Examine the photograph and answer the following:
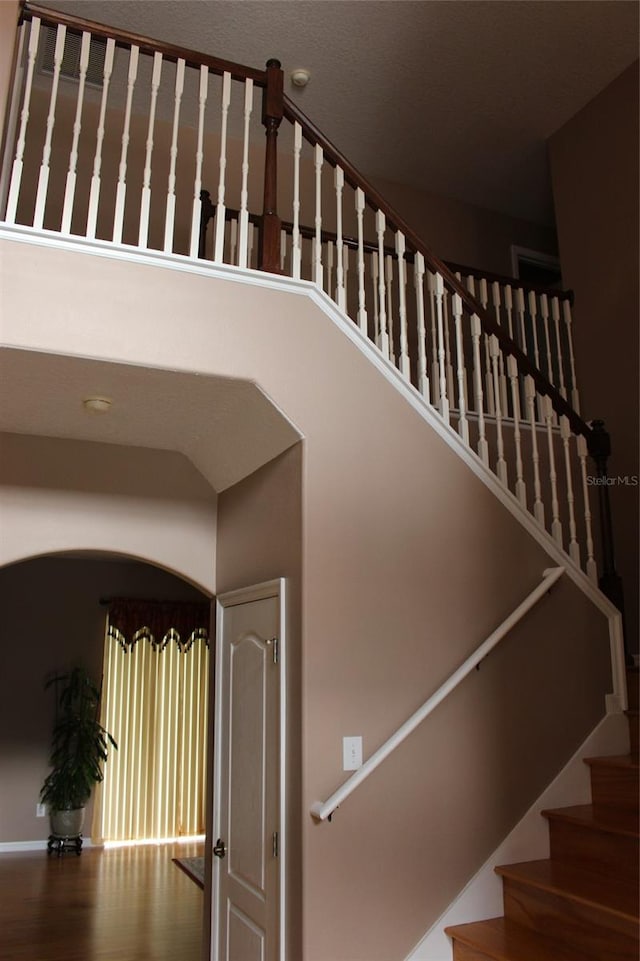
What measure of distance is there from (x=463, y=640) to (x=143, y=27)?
14.0 ft

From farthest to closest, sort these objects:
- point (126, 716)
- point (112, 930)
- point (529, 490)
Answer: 1. point (126, 716)
2. point (112, 930)
3. point (529, 490)

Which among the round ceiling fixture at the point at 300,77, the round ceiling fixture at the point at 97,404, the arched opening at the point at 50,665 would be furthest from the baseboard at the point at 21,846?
the round ceiling fixture at the point at 300,77

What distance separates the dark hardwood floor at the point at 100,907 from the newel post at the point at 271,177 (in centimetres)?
416

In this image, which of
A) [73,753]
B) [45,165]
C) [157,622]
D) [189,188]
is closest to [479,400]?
[45,165]

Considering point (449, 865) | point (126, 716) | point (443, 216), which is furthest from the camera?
point (126, 716)

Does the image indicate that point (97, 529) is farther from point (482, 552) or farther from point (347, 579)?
point (482, 552)

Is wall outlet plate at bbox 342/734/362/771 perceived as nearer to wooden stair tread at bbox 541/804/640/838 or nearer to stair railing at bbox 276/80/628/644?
wooden stair tread at bbox 541/804/640/838

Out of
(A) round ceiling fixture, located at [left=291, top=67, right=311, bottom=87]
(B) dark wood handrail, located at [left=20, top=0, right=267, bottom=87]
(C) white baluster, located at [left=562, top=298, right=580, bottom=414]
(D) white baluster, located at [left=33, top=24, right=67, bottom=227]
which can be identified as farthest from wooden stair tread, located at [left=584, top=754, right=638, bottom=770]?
(A) round ceiling fixture, located at [left=291, top=67, right=311, bottom=87]

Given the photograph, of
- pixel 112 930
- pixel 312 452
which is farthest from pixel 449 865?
pixel 112 930

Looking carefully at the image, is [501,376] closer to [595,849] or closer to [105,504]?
[105,504]

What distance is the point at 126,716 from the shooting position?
822cm

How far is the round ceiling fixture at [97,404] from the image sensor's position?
10.4 feet

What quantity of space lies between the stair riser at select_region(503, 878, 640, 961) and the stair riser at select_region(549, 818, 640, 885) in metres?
0.22

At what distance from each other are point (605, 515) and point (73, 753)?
614cm
